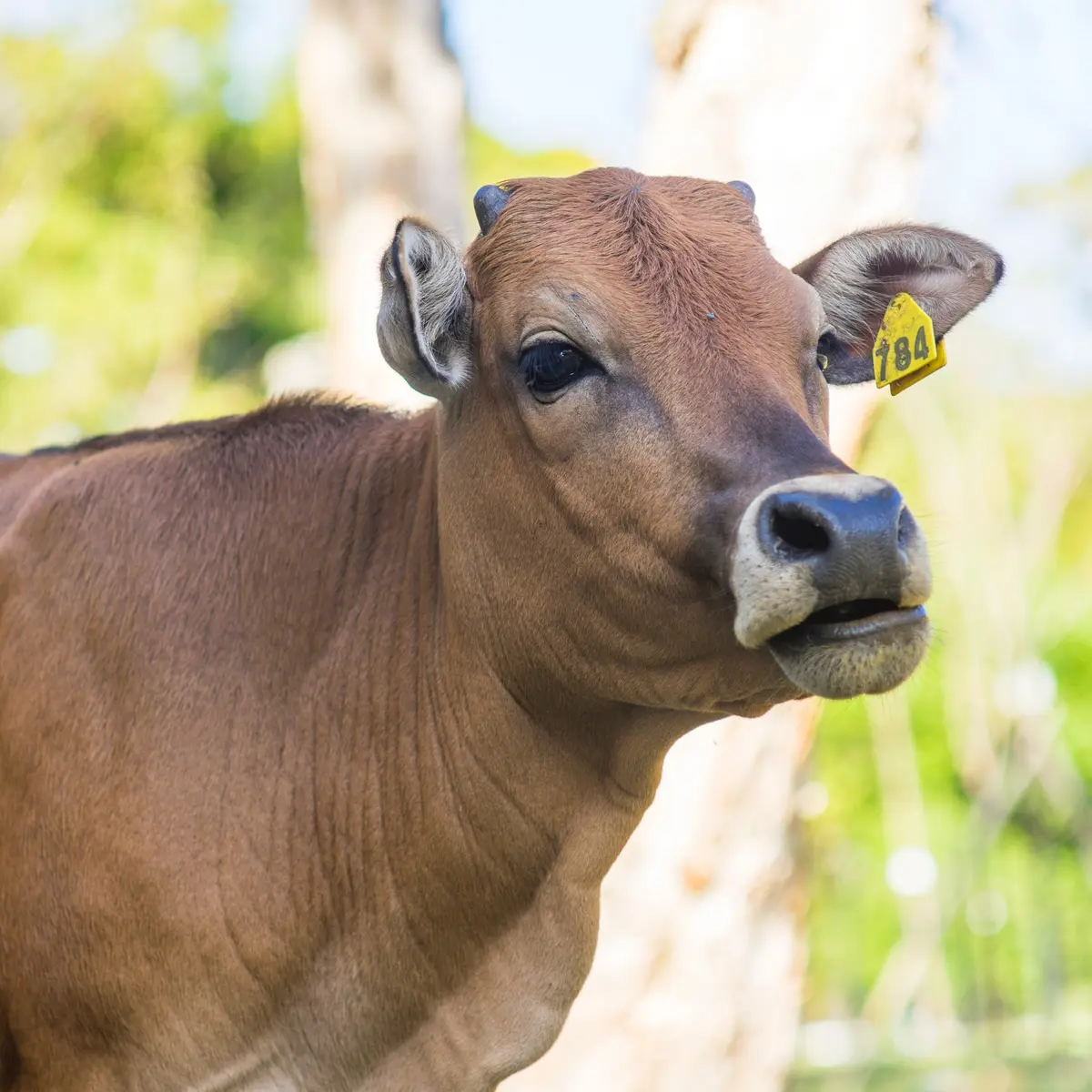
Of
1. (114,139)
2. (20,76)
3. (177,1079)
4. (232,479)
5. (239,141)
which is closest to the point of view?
(177,1079)

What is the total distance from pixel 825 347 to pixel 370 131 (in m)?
5.67

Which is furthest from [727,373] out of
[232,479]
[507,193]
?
[232,479]

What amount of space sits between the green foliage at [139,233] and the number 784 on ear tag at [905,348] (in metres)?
20.8

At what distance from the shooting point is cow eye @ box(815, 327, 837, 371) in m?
4.39

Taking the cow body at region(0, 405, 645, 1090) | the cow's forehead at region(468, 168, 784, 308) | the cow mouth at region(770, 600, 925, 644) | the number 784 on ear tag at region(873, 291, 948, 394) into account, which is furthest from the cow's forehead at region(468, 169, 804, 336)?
the cow mouth at region(770, 600, 925, 644)

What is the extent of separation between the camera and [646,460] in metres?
3.83

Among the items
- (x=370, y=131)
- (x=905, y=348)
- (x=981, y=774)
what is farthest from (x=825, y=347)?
(x=981, y=774)

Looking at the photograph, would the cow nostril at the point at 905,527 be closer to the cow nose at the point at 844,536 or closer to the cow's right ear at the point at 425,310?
the cow nose at the point at 844,536

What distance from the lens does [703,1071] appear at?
7.50 metres

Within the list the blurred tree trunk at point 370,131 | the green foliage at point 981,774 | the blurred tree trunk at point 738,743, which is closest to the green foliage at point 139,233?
the green foliage at point 981,774

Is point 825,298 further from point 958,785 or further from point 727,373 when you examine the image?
point 958,785

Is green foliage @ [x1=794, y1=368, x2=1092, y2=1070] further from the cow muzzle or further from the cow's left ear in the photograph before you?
the cow muzzle

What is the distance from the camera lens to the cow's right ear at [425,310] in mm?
3979

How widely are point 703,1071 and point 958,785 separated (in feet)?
56.9
